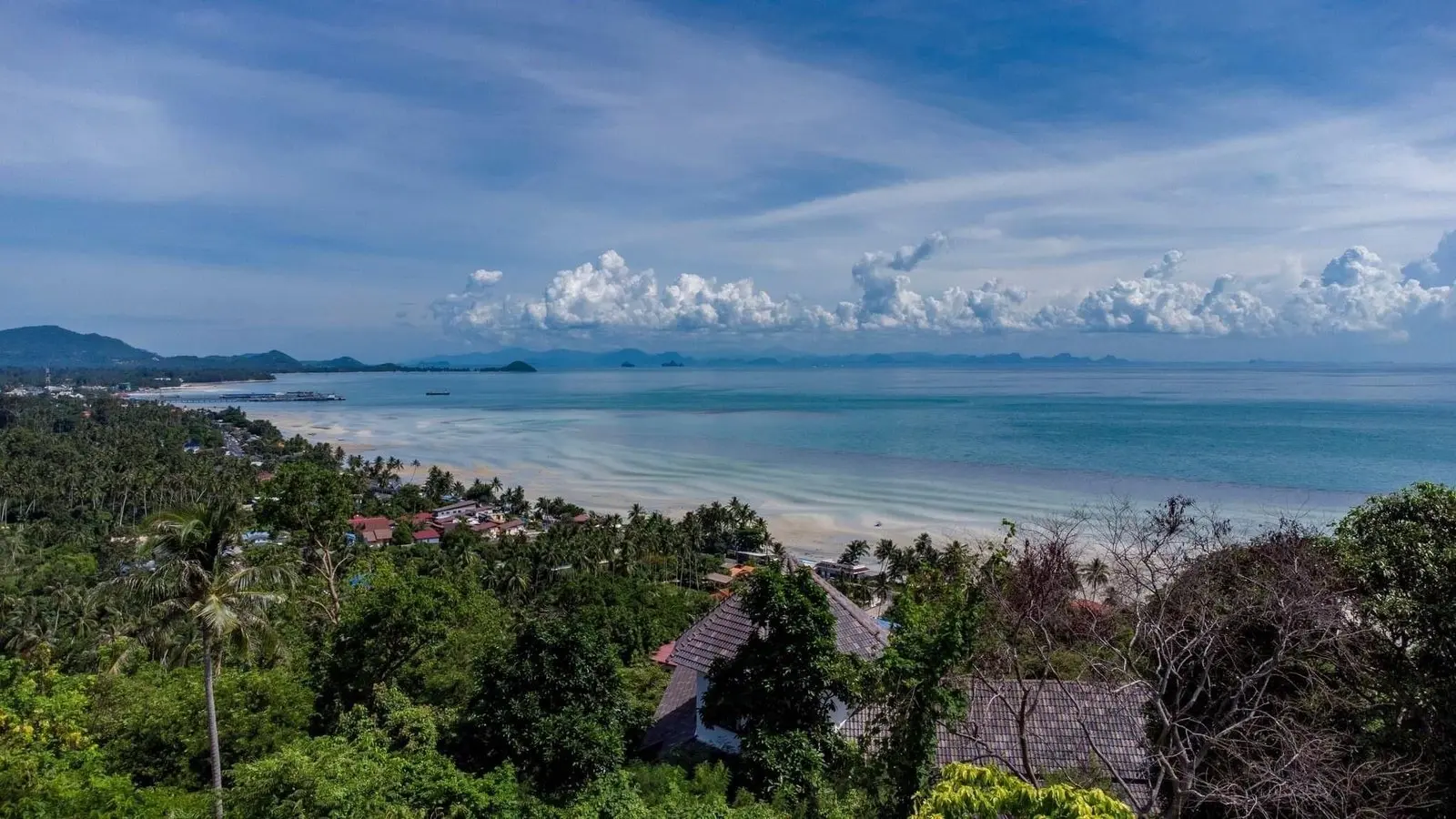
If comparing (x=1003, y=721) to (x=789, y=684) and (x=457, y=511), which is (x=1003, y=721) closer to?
(x=789, y=684)

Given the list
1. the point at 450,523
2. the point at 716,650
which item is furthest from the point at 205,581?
the point at 450,523

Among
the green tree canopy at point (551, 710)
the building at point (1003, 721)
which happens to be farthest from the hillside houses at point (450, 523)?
the green tree canopy at point (551, 710)

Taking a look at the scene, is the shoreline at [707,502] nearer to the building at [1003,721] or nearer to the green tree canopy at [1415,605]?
the building at [1003,721]

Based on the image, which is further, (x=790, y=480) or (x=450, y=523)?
(x=790, y=480)

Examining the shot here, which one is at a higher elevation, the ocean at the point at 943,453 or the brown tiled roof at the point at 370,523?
the ocean at the point at 943,453

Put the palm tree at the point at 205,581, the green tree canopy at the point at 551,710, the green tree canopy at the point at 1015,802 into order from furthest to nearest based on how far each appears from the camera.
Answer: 1. the green tree canopy at the point at 551,710
2. the palm tree at the point at 205,581
3. the green tree canopy at the point at 1015,802

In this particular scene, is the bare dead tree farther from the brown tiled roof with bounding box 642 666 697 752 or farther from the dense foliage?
the brown tiled roof with bounding box 642 666 697 752

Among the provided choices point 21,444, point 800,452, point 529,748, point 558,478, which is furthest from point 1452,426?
point 21,444
